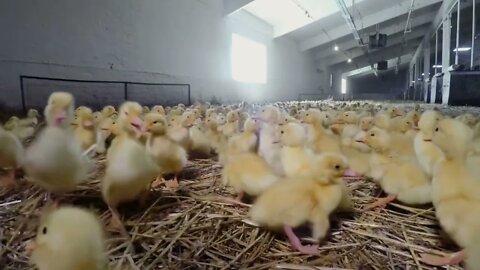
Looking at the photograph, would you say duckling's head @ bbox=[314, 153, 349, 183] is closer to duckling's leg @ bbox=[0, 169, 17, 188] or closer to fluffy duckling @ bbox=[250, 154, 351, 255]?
fluffy duckling @ bbox=[250, 154, 351, 255]

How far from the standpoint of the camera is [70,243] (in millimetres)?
545

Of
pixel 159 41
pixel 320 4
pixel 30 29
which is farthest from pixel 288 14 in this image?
pixel 30 29

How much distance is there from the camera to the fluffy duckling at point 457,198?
76 centimetres

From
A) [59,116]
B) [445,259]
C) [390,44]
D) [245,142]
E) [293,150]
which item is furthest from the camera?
[390,44]

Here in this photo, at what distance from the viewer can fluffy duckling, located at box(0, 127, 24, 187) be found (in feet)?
4.22

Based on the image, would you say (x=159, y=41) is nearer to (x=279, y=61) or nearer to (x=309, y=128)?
(x=309, y=128)

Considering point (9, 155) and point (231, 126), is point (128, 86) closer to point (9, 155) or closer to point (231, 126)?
point (231, 126)

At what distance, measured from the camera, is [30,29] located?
11.9ft

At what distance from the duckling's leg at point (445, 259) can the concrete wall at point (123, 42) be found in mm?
3718

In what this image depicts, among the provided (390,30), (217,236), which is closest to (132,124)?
(217,236)

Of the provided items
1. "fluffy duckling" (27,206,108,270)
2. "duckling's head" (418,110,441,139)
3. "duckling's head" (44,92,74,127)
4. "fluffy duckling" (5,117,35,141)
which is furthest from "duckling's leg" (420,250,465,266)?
"fluffy duckling" (5,117,35,141)

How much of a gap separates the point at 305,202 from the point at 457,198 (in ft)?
1.16

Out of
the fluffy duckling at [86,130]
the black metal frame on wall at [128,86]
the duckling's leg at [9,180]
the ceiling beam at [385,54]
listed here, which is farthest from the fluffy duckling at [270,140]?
the ceiling beam at [385,54]

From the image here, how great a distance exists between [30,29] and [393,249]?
392 centimetres
